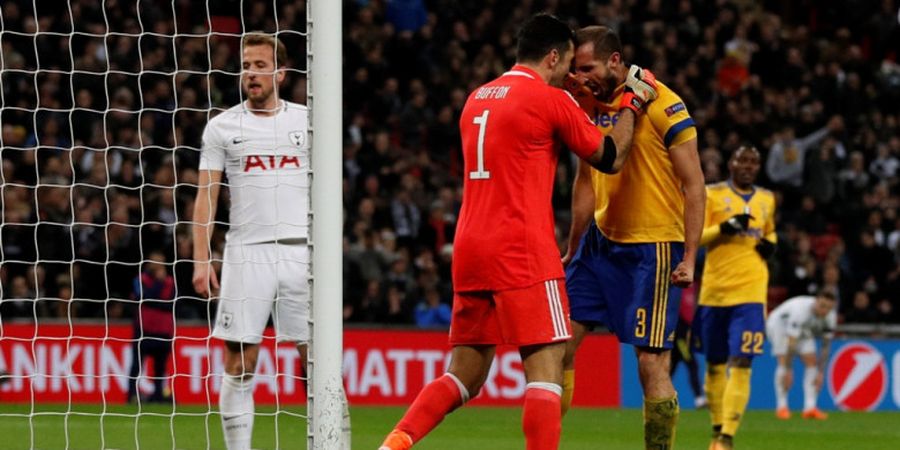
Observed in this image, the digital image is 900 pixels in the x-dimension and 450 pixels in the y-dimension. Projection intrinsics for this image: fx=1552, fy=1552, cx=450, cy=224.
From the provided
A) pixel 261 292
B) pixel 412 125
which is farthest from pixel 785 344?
pixel 261 292

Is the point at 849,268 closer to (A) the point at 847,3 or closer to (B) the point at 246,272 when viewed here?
(A) the point at 847,3

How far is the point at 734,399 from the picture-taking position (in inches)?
401

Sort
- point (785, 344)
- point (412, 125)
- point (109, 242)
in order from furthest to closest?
point (412, 125) < point (785, 344) < point (109, 242)

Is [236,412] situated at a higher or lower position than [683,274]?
lower

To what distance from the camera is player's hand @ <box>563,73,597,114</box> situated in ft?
24.2

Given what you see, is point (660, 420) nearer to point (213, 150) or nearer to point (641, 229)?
point (641, 229)

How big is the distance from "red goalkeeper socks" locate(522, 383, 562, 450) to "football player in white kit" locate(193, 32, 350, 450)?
1.61 metres

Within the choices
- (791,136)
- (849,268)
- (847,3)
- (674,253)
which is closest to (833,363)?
(849,268)

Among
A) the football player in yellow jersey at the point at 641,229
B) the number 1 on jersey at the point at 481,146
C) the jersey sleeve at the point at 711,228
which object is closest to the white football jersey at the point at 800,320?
the jersey sleeve at the point at 711,228

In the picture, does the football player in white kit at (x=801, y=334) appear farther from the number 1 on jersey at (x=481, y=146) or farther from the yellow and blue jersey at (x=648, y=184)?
the number 1 on jersey at (x=481, y=146)

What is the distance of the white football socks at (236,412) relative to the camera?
7.60 m

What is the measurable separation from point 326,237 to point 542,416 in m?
1.21

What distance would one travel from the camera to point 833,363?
17672 millimetres

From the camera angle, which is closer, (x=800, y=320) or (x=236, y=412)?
(x=236, y=412)
